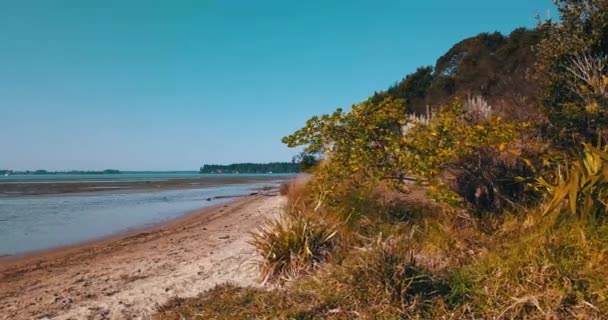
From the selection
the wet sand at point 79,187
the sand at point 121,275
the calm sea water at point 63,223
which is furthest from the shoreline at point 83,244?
the wet sand at point 79,187

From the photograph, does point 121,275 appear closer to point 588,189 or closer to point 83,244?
point 83,244

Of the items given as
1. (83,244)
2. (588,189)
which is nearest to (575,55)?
(588,189)

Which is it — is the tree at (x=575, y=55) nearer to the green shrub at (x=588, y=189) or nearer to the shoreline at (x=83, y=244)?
the green shrub at (x=588, y=189)

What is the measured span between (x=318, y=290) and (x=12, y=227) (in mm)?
14509

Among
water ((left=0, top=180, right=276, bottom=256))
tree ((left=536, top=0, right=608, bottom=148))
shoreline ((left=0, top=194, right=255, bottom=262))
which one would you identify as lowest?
shoreline ((left=0, top=194, right=255, bottom=262))

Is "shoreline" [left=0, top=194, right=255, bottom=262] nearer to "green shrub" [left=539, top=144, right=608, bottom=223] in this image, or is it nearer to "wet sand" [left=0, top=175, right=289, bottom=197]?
"green shrub" [left=539, top=144, right=608, bottom=223]

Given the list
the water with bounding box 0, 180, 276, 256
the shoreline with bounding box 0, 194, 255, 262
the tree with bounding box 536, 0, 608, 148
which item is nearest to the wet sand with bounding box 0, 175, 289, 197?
the water with bounding box 0, 180, 276, 256

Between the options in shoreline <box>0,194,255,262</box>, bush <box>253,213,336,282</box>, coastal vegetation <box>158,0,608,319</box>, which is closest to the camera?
coastal vegetation <box>158,0,608,319</box>

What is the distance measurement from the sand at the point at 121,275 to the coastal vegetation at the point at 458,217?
0.61 meters

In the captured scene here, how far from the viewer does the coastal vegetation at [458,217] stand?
421 cm

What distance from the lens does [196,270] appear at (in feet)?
22.3

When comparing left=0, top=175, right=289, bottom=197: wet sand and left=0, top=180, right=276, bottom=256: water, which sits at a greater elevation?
left=0, top=175, right=289, bottom=197: wet sand

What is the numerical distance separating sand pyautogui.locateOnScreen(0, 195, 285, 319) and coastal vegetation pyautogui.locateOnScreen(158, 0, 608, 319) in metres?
0.61

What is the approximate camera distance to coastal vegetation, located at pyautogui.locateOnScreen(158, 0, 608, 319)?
4207 millimetres
